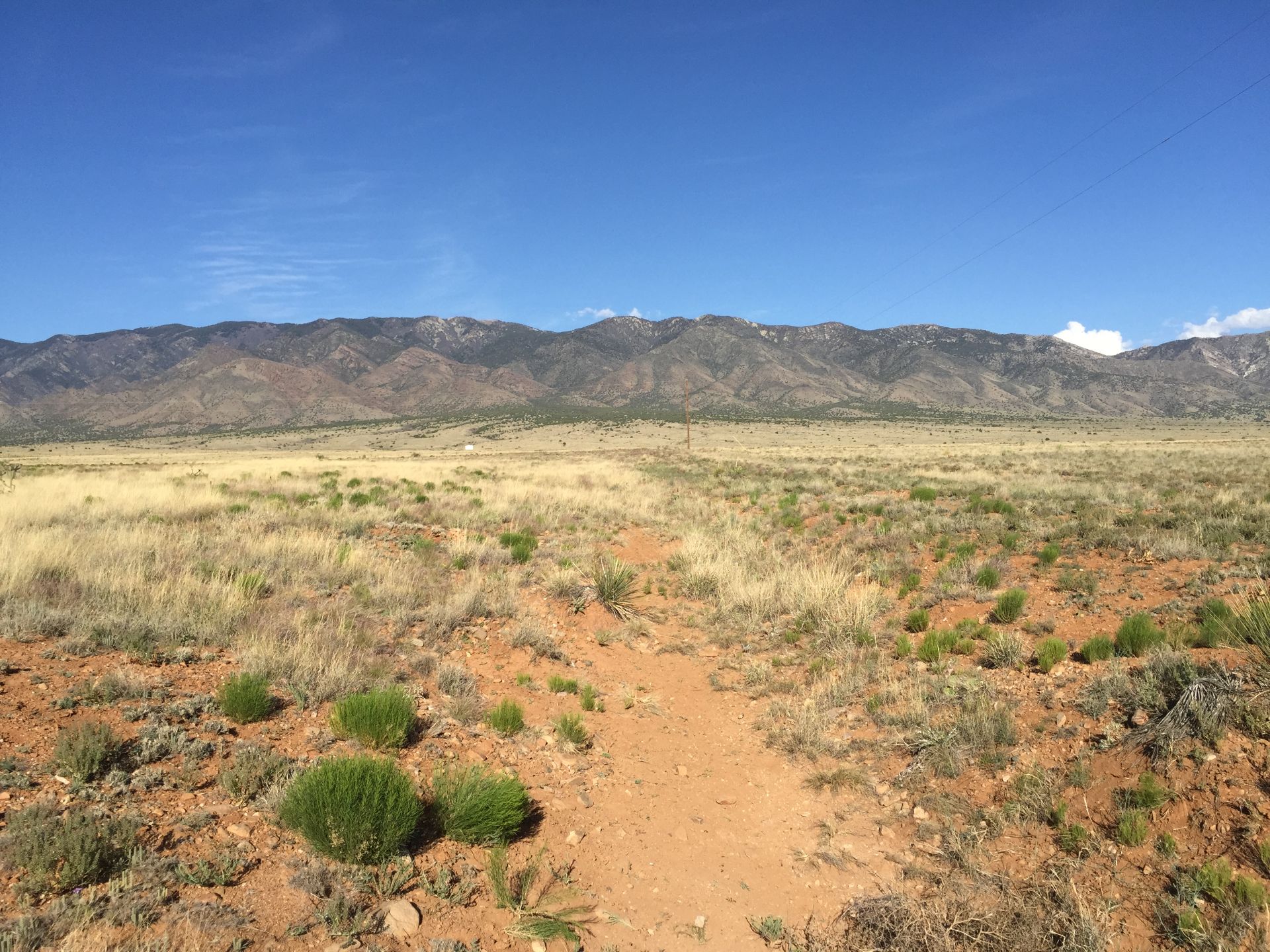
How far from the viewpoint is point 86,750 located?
401 centimetres

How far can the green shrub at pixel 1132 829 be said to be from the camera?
160 inches

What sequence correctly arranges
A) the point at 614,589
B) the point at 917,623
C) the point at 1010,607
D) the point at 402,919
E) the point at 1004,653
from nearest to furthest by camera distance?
the point at 402,919
the point at 1004,653
the point at 1010,607
the point at 917,623
the point at 614,589

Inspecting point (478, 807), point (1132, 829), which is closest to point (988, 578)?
point (1132, 829)

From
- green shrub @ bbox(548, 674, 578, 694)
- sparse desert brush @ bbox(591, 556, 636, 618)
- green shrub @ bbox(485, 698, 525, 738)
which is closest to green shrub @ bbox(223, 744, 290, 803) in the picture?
green shrub @ bbox(485, 698, 525, 738)

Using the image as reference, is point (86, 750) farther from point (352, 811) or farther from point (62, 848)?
point (352, 811)

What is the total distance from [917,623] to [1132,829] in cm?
449

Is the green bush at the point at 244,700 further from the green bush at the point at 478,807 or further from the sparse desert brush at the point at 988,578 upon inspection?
the sparse desert brush at the point at 988,578

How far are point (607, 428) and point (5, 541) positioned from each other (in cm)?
8869

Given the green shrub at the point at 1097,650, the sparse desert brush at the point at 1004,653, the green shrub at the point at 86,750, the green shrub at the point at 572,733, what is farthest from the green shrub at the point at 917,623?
the green shrub at the point at 86,750

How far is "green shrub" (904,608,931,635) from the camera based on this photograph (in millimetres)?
8547

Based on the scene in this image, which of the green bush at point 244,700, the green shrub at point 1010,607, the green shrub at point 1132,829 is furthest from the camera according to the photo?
the green shrub at point 1010,607

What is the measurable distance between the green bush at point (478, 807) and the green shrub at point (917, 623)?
6077 millimetres

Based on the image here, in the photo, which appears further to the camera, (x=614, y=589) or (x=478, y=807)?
(x=614, y=589)

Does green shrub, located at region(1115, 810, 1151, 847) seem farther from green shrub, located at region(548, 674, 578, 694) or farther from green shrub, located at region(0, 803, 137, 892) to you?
green shrub, located at region(0, 803, 137, 892)
